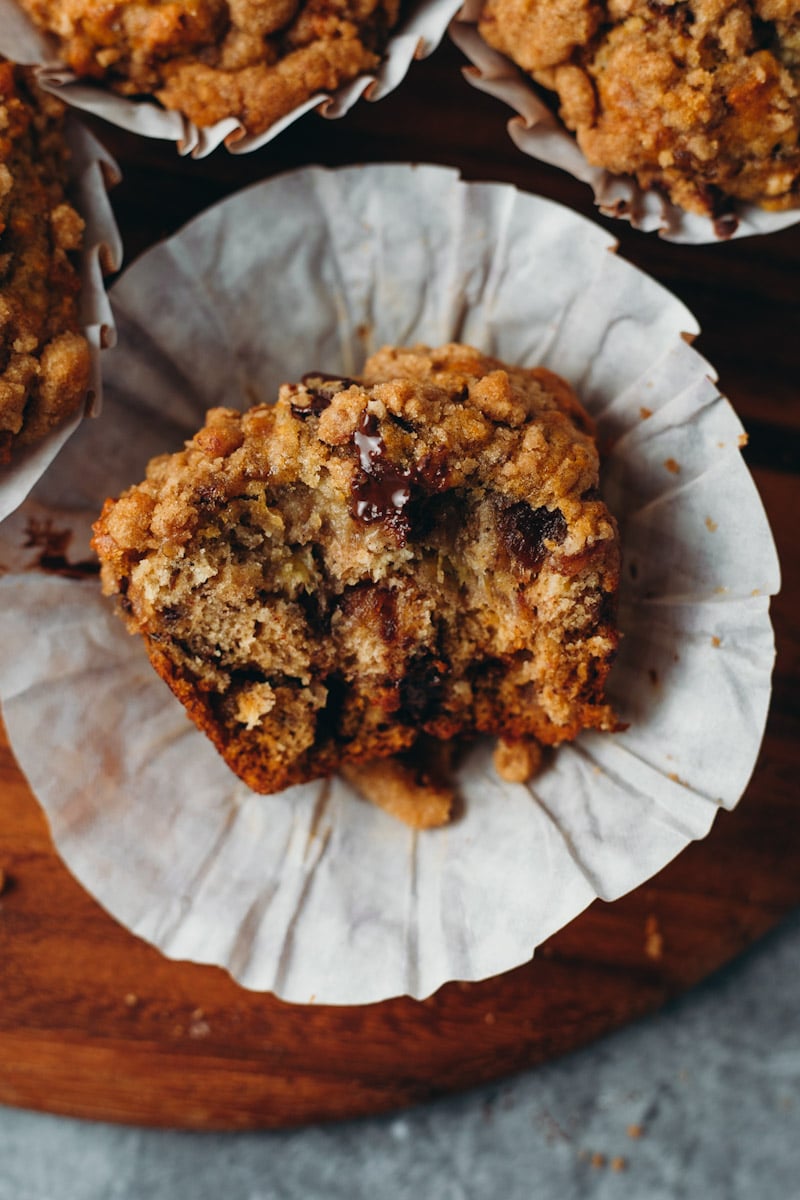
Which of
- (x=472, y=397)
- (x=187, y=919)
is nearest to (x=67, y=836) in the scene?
(x=187, y=919)

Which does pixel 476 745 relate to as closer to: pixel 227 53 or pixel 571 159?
pixel 571 159

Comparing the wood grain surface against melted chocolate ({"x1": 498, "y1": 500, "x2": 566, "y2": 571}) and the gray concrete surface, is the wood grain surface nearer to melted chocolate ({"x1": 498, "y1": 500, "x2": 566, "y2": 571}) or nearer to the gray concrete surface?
the gray concrete surface

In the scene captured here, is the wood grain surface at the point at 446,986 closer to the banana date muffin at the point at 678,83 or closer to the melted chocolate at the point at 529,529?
the banana date muffin at the point at 678,83

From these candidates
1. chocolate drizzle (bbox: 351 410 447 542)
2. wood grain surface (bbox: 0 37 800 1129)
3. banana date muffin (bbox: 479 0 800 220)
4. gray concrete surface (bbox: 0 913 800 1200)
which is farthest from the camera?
gray concrete surface (bbox: 0 913 800 1200)

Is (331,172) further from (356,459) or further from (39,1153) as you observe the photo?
(39,1153)

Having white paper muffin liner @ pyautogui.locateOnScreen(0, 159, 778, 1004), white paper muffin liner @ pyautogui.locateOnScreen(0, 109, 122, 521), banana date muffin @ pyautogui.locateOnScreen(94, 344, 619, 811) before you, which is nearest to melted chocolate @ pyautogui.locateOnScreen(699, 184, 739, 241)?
white paper muffin liner @ pyautogui.locateOnScreen(0, 159, 778, 1004)

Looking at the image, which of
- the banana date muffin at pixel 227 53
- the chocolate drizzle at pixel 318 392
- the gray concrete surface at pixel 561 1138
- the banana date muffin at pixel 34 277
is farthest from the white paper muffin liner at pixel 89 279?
the gray concrete surface at pixel 561 1138
